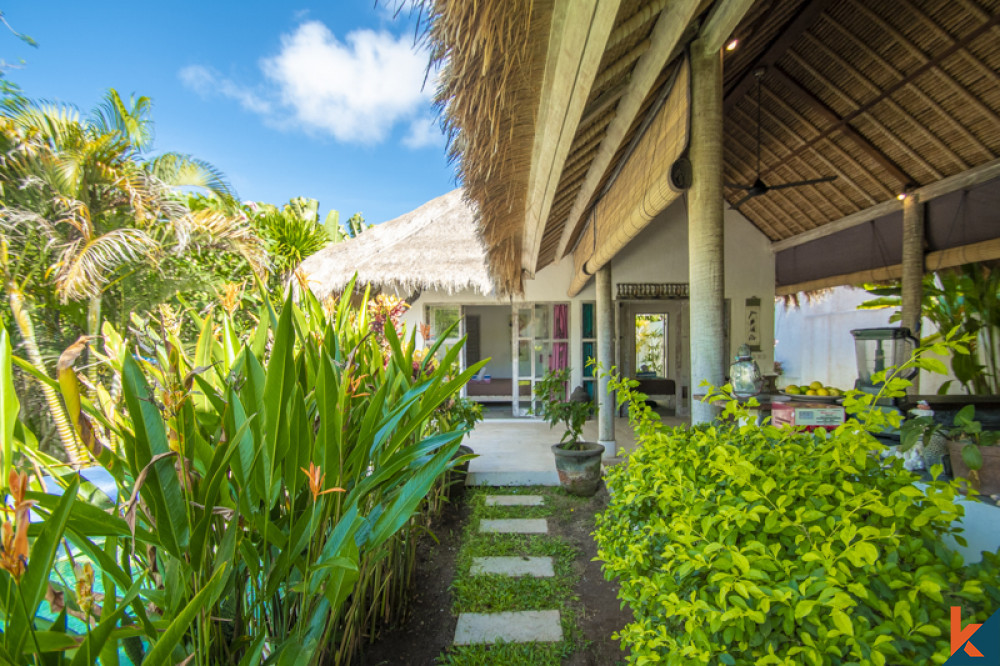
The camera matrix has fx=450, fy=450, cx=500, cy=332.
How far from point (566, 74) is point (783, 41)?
3094mm

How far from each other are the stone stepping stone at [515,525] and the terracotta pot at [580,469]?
0.48 m

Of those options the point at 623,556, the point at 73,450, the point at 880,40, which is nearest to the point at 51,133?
the point at 73,450

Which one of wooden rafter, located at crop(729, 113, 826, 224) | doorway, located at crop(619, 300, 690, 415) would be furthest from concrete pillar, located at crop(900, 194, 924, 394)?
doorway, located at crop(619, 300, 690, 415)

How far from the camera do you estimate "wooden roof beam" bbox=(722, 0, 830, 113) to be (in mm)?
3046

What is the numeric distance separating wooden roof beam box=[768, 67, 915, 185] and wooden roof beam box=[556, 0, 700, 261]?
2700mm

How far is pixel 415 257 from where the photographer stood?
19.8ft

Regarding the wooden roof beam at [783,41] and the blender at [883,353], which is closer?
the blender at [883,353]

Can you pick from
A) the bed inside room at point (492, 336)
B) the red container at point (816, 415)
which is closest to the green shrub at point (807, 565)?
the red container at point (816, 415)

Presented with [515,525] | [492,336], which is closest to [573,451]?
[515,525]

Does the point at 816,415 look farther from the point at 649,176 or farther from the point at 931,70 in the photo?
the point at 931,70

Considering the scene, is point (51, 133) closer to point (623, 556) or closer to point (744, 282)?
point (623, 556)

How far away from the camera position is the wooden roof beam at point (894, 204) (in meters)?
3.86

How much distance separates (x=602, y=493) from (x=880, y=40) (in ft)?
13.3

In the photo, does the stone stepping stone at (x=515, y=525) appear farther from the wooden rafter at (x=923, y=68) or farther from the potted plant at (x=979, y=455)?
the wooden rafter at (x=923, y=68)
